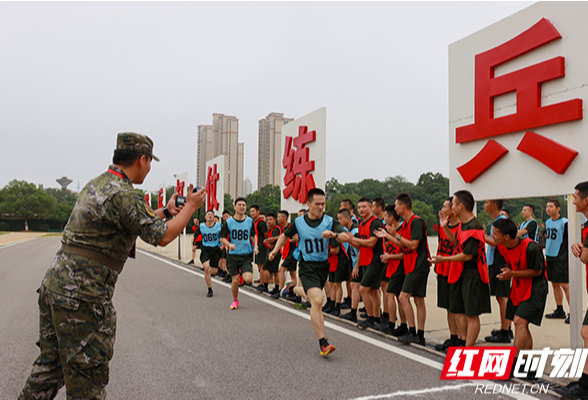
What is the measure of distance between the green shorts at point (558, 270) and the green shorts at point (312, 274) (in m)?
4.69

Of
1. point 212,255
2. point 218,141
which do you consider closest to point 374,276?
point 212,255

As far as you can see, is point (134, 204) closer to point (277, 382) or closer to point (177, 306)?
point (277, 382)

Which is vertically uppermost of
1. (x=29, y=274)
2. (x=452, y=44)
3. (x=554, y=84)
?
(x=452, y=44)

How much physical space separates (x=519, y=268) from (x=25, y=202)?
273ft

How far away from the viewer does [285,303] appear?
29.3 ft

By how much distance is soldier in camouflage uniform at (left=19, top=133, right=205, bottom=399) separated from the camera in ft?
8.61

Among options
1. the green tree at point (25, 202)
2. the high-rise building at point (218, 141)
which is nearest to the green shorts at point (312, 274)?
the high-rise building at point (218, 141)

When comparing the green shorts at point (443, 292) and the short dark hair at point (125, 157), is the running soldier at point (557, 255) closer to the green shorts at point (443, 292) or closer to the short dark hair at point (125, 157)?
the green shorts at point (443, 292)

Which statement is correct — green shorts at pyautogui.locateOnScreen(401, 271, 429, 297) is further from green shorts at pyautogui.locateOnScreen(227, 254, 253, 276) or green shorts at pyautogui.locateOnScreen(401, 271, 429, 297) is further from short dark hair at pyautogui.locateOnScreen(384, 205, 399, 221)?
green shorts at pyautogui.locateOnScreen(227, 254, 253, 276)

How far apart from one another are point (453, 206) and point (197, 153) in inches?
3306

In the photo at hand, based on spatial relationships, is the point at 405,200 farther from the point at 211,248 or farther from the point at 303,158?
the point at 211,248

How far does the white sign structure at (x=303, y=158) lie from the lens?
33.7 ft

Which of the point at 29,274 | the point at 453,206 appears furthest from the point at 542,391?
the point at 29,274

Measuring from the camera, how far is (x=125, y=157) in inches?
117
